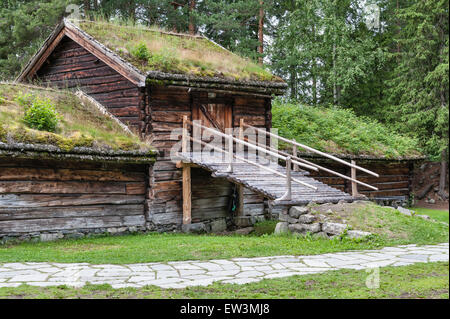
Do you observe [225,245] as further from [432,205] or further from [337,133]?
[432,205]

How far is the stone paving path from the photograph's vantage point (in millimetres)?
6695

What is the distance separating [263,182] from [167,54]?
15.7 ft

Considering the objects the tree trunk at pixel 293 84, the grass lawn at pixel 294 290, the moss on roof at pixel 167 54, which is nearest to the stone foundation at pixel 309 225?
the grass lawn at pixel 294 290

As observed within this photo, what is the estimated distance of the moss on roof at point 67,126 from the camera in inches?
439

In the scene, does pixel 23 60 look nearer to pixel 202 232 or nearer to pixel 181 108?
pixel 181 108

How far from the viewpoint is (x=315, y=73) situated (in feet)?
93.8

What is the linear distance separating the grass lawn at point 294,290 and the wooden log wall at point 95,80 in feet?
26.0

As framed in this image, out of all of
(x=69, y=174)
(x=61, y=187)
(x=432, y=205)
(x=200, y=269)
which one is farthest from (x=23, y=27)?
(x=432, y=205)

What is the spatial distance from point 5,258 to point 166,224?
5399 millimetres

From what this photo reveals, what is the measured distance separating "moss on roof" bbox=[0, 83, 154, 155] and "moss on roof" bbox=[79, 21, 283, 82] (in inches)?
74.1

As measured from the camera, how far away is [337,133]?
813 inches

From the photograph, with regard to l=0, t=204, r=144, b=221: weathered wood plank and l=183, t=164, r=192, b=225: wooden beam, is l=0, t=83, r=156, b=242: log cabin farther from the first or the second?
l=183, t=164, r=192, b=225: wooden beam

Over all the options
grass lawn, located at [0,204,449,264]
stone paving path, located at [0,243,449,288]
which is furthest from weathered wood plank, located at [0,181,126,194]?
stone paving path, located at [0,243,449,288]

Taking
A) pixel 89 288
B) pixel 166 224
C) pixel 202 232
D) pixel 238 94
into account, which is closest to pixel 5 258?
pixel 89 288
